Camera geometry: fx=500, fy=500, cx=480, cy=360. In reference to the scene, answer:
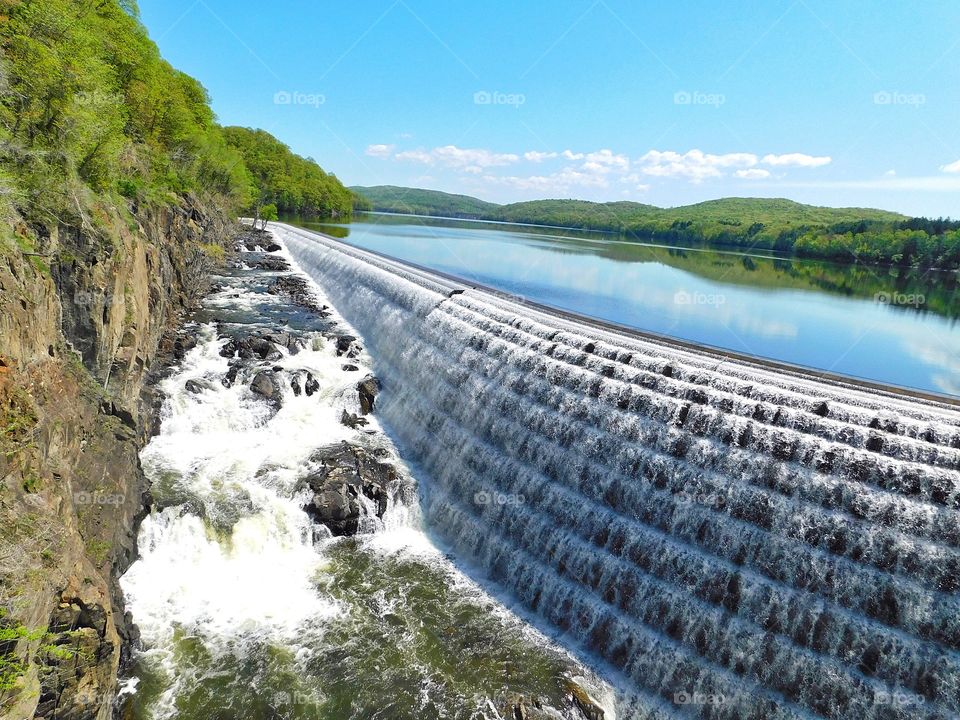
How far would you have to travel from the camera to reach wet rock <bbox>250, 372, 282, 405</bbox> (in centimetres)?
2170

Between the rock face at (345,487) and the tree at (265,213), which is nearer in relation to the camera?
the rock face at (345,487)

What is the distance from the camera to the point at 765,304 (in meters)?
41.2

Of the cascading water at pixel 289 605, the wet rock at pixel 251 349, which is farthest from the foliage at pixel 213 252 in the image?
the cascading water at pixel 289 605

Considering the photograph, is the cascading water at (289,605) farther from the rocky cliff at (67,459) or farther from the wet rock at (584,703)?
the rocky cliff at (67,459)

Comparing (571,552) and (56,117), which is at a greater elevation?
(56,117)

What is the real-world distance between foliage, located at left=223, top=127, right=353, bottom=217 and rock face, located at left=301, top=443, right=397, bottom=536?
100 meters

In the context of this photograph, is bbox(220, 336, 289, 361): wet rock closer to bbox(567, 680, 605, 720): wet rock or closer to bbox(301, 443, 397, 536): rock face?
bbox(301, 443, 397, 536): rock face

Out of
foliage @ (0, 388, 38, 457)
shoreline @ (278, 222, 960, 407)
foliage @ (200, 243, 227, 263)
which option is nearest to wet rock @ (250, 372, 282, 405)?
shoreline @ (278, 222, 960, 407)

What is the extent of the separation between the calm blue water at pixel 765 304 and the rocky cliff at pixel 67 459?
24624mm

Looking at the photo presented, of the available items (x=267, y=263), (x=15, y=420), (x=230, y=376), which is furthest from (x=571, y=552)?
(x=267, y=263)

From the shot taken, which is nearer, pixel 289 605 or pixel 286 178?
pixel 289 605

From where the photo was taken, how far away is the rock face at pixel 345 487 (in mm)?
15883

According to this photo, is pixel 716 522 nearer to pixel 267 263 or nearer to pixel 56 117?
pixel 56 117

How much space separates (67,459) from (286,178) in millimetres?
124246
